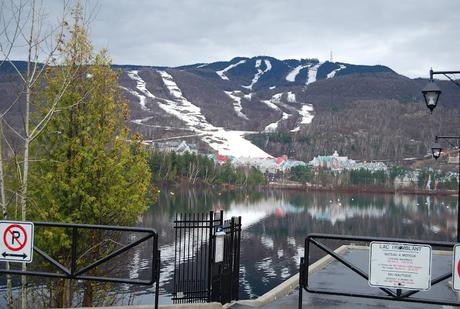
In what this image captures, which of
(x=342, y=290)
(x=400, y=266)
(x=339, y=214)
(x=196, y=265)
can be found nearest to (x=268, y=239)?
(x=196, y=265)

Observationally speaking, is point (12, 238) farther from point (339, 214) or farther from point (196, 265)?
point (339, 214)

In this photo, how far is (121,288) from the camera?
2162cm

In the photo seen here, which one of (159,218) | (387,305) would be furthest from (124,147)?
(159,218)

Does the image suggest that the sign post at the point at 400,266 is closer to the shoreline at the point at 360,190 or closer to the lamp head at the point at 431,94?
the lamp head at the point at 431,94

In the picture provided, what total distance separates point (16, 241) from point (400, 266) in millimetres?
4201

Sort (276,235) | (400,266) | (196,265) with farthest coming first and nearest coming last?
(276,235)
(196,265)
(400,266)

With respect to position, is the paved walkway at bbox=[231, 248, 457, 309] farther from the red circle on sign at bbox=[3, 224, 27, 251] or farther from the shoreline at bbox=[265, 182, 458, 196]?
the shoreline at bbox=[265, 182, 458, 196]

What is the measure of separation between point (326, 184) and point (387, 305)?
15553 centimetres

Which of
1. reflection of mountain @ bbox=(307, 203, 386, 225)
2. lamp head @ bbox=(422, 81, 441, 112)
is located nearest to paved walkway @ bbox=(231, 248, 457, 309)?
lamp head @ bbox=(422, 81, 441, 112)

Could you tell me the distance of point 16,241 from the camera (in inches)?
245

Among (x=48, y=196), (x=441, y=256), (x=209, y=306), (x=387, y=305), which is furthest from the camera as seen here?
(x=441, y=256)

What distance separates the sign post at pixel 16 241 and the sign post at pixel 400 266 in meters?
3.75

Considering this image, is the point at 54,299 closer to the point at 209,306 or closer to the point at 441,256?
the point at 209,306

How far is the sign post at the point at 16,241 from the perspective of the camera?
6184 mm
